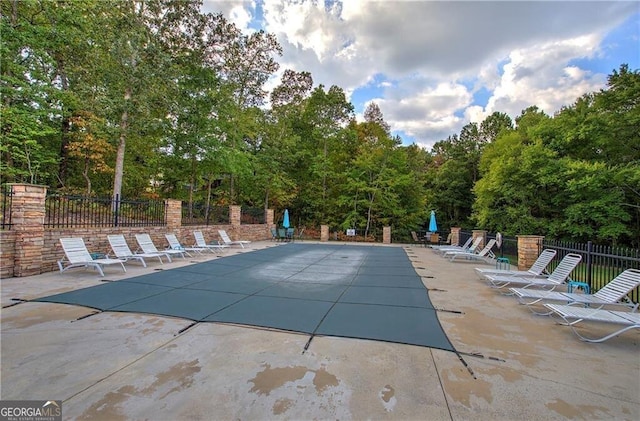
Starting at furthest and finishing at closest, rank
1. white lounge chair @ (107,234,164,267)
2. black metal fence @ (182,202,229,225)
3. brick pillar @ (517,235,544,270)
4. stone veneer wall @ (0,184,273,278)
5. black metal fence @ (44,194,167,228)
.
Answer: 1. black metal fence @ (182,202,229,225)
2. black metal fence @ (44,194,167,228)
3. brick pillar @ (517,235,544,270)
4. white lounge chair @ (107,234,164,267)
5. stone veneer wall @ (0,184,273,278)

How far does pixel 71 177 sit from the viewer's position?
17766mm

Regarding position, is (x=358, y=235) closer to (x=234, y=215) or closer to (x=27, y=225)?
(x=234, y=215)

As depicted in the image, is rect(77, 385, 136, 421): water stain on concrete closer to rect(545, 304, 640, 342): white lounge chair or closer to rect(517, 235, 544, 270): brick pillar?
rect(545, 304, 640, 342): white lounge chair

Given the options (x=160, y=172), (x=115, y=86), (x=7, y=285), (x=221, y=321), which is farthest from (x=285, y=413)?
(x=160, y=172)

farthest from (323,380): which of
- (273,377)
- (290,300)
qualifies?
(290,300)

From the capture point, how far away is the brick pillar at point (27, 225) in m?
6.29

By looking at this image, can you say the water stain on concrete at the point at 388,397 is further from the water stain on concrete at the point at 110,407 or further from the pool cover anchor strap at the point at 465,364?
the water stain on concrete at the point at 110,407

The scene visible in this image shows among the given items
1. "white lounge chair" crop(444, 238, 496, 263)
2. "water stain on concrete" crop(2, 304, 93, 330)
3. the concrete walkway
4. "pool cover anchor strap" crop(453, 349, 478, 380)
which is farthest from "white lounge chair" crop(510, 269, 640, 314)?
"water stain on concrete" crop(2, 304, 93, 330)

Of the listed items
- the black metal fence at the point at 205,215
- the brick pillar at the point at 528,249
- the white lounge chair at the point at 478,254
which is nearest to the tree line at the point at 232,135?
the black metal fence at the point at 205,215

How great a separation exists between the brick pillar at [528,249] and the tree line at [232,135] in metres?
9.56

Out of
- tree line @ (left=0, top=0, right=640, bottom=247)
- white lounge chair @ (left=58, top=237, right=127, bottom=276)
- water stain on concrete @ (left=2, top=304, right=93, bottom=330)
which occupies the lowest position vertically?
water stain on concrete @ (left=2, top=304, right=93, bottom=330)

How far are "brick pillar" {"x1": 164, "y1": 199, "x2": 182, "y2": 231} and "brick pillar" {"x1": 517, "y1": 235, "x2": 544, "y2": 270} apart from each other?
1155 centimetres

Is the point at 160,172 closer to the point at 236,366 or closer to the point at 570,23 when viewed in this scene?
the point at 236,366

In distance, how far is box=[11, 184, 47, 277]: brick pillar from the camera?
6293 mm
